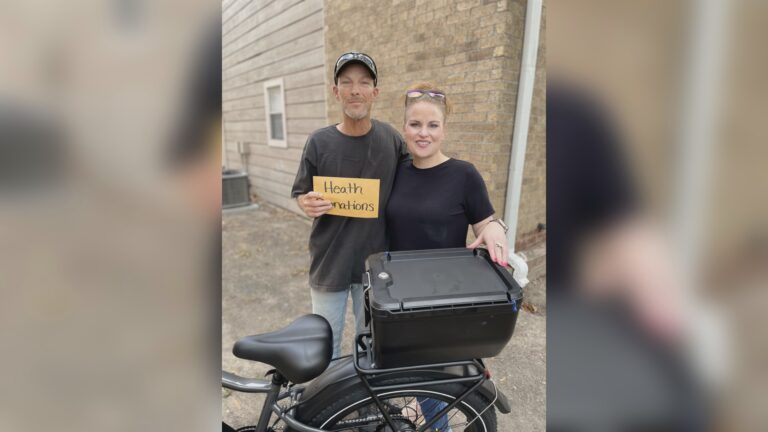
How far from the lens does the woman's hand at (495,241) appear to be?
1554 millimetres

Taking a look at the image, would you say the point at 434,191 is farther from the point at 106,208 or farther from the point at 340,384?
the point at 106,208

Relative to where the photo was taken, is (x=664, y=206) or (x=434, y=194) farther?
(x=434, y=194)

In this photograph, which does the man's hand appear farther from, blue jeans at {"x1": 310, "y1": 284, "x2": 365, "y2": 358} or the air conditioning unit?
the air conditioning unit

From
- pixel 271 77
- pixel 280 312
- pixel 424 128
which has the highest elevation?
pixel 271 77

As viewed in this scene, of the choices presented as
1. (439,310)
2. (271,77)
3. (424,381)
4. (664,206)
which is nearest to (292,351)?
(424,381)

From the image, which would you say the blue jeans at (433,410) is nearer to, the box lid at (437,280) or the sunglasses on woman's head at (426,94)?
the box lid at (437,280)

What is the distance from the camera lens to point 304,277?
4934mm

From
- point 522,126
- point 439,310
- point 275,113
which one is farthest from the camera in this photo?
point 275,113

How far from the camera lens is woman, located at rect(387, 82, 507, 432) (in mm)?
1800

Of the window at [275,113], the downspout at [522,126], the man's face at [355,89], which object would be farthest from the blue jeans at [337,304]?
the window at [275,113]

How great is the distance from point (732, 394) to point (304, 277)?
455 cm

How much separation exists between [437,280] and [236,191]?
319 inches

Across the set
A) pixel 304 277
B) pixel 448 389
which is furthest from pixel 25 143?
pixel 304 277

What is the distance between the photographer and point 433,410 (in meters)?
1.82
